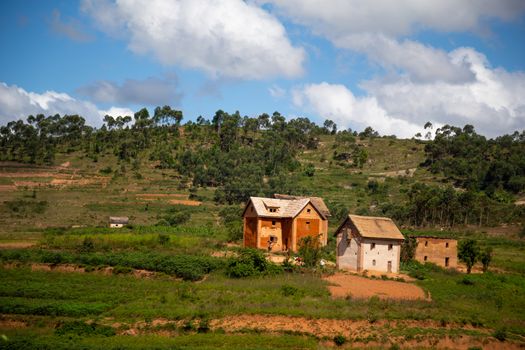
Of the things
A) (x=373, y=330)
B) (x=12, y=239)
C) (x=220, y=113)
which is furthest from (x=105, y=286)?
(x=220, y=113)

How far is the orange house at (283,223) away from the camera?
46.9m

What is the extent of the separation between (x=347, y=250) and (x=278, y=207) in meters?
7.99

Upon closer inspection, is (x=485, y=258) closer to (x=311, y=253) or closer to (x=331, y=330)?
(x=311, y=253)

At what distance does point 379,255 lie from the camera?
1641 inches

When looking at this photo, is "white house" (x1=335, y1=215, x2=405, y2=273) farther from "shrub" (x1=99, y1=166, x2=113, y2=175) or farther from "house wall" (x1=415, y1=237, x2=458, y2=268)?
"shrub" (x1=99, y1=166, x2=113, y2=175)

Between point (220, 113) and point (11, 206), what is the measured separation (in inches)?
2338

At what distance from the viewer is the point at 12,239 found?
4762 centimetres

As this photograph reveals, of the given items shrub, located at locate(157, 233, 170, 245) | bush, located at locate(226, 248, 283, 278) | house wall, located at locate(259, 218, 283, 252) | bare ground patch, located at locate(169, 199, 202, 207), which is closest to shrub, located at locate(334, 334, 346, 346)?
bush, located at locate(226, 248, 283, 278)

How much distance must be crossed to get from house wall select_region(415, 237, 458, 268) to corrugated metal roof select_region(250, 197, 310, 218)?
975 centimetres

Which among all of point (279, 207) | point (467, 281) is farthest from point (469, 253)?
point (279, 207)

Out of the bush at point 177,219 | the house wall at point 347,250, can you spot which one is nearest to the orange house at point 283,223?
the house wall at point 347,250

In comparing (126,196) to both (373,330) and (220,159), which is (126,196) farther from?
(373,330)

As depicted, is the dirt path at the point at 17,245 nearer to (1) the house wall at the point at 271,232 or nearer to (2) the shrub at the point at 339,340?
(1) the house wall at the point at 271,232

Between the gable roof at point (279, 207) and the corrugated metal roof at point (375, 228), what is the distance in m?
5.57
